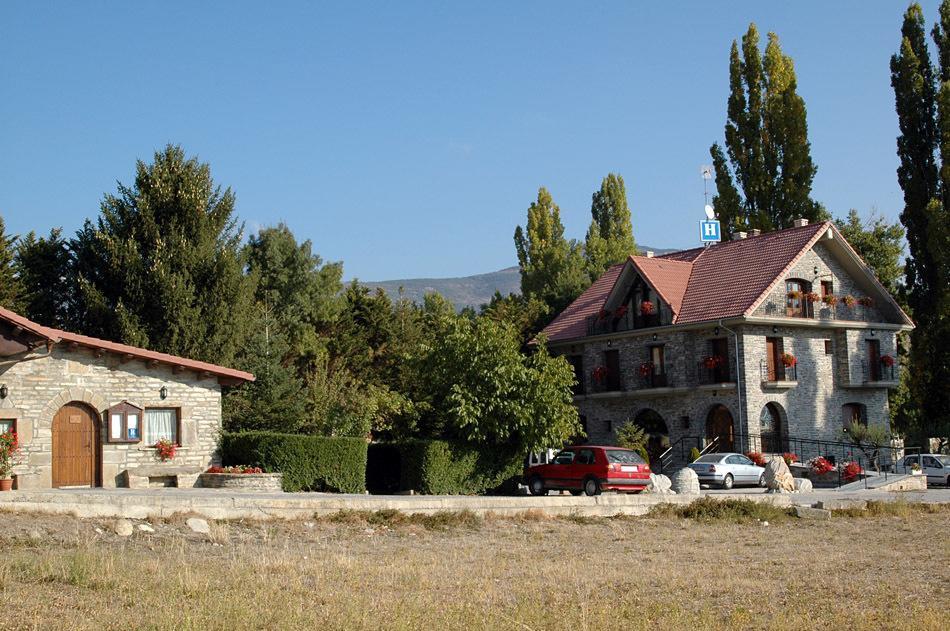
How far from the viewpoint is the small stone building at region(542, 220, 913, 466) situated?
40.2 m

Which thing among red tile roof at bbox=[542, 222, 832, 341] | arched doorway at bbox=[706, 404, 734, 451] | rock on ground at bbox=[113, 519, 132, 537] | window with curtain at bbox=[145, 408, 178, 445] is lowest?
rock on ground at bbox=[113, 519, 132, 537]

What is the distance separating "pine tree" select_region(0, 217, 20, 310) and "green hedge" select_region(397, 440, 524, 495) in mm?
14348

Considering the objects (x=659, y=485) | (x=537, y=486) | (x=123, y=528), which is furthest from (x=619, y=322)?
(x=123, y=528)

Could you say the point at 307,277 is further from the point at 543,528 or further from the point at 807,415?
the point at 543,528

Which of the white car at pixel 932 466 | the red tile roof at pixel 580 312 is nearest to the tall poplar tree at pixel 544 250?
the red tile roof at pixel 580 312

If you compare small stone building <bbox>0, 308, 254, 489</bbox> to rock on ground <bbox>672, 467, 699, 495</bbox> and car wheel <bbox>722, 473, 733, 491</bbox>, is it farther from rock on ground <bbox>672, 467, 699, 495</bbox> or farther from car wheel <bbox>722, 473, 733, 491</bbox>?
car wheel <bbox>722, 473, 733, 491</bbox>

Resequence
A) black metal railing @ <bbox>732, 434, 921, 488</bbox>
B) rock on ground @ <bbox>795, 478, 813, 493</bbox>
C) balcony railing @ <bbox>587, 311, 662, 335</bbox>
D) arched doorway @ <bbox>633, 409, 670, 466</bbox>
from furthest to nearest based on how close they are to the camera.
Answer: balcony railing @ <bbox>587, 311, 662, 335</bbox> < arched doorway @ <bbox>633, 409, 670, 466</bbox> < black metal railing @ <bbox>732, 434, 921, 488</bbox> < rock on ground @ <bbox>795, 478, 813, 493</bbox>

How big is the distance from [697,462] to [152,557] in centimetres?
2314

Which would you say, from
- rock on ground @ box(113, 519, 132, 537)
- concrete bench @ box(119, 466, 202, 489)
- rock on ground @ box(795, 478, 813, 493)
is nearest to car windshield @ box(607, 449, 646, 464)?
rock on ground @ box(795, 478, 813, 493)

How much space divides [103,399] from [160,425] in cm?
163

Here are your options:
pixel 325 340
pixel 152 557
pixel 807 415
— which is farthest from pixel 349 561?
pixel 807 415

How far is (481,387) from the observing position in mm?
29188

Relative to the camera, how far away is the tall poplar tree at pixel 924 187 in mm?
43906

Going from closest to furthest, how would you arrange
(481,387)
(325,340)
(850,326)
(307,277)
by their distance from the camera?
(481,387), (325,340), (850,326), (307,277)
